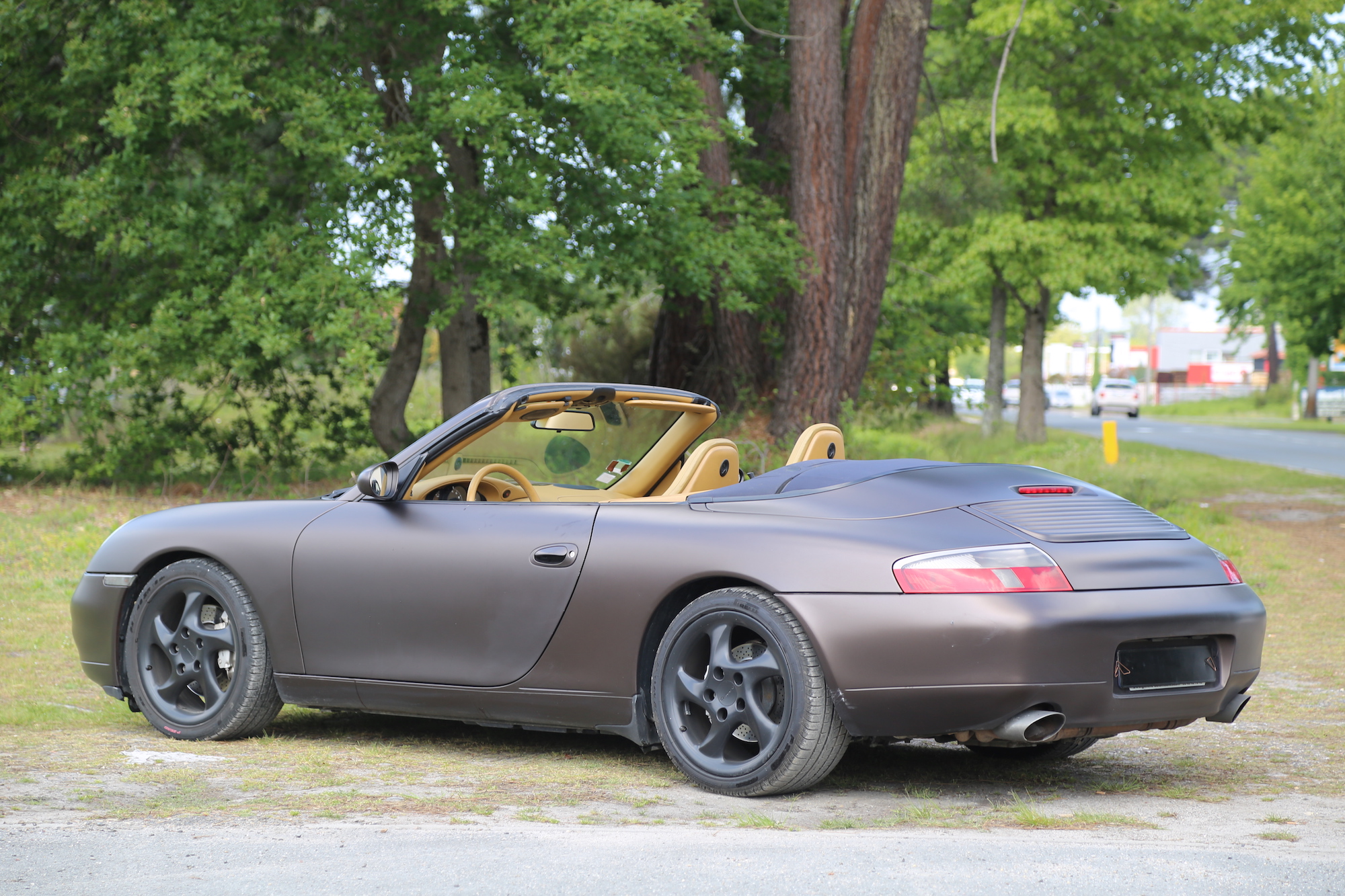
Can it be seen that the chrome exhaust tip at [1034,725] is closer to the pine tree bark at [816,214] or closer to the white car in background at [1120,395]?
the pine tree bark at [816,214]

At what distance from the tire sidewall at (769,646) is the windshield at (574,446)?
1.41m

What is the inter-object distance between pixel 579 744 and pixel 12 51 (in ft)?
44.5

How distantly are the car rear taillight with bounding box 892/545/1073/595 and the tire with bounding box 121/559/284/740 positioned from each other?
2593 millimetres

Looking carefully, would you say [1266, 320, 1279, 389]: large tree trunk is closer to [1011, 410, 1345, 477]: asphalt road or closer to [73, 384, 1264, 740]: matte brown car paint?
[1011, 410, 1345, 477]: asphalt road

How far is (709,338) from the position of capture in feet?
60.7

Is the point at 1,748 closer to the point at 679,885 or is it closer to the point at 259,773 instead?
the point at 259,773

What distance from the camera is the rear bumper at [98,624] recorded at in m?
5.72

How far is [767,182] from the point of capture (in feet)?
61.1

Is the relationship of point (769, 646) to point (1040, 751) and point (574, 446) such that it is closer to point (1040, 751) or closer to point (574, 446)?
point (1040, 751)

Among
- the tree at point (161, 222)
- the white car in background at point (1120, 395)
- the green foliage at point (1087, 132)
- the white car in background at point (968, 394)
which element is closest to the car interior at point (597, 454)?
the tree at point (161, 222)

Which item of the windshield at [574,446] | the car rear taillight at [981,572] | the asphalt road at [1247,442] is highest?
the windshield at [574,446]

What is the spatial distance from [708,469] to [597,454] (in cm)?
73

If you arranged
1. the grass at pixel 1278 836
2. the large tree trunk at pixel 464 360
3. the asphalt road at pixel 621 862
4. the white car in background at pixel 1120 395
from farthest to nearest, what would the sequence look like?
the white car in background at pixel 1120 395
the large tree trunk at pixel 464 360
the grass at pixel 1278 836
the asphalt road at pixel 621 862

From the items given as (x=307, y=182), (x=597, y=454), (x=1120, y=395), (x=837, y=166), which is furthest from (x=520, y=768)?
(x=1120, y=395)
